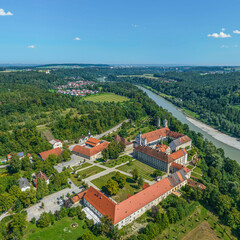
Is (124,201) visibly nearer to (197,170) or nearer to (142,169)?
(142,169)

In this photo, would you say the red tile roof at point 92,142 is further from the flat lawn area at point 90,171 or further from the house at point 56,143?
the flat lawn area at point 90,171

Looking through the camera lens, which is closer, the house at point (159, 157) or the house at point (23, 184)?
the house at point (23, 184)

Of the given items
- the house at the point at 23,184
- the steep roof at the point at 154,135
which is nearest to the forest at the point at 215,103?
the steep roof at the point at 154,135

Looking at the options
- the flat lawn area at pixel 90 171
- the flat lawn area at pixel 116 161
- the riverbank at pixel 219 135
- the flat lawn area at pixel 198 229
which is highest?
the flat lawn area at pixel 90 171

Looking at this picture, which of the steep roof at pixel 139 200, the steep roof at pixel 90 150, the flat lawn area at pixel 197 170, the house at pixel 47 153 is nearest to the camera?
the steep roof at pixel 139 200

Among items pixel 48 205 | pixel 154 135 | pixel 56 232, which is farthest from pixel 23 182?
pixel 154 135

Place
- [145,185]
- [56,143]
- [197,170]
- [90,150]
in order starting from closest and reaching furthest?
[145,185], [197,170], [90,150], [56,143]

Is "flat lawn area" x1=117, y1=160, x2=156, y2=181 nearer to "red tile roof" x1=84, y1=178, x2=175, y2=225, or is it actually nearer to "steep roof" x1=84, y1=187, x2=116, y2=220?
"red tile roof" x1=84, y1=178, x2=175, y2=225
